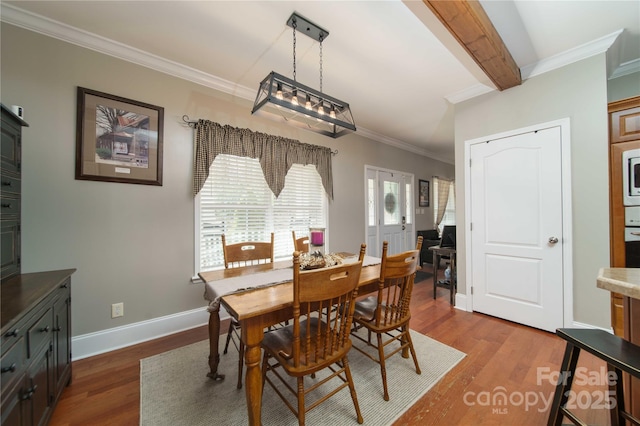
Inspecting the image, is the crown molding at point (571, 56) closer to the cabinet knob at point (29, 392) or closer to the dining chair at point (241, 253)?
the dining chair at point (241, 253)

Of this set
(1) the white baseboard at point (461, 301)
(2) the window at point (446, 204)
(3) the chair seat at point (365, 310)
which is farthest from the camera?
(2) the window at point (446, 204)

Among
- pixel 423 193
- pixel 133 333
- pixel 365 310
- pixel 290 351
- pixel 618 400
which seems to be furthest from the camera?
pixel 423 193

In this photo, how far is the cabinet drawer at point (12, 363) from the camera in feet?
2.98

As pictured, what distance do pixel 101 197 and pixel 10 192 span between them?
561mm

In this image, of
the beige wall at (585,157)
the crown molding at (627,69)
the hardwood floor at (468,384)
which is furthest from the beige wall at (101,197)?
the crown molding at (627,69)

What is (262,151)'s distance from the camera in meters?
2.93

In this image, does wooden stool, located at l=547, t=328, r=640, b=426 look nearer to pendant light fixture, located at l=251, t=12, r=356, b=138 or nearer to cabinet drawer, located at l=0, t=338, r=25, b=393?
pendant light fixture, located at l=251, t=12, r=356, b=138

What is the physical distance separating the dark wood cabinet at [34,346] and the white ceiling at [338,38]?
194 cm

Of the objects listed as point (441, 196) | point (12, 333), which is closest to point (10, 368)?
point (12, 333)

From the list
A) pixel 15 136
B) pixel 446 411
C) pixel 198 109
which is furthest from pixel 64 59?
pixel 446 411

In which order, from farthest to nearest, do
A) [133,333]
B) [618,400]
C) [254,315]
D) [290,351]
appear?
[133,333] < [290,351] < [254,315] < [618,400]

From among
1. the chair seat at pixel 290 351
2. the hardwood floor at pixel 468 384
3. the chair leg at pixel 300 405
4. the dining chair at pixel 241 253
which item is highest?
the dining chair at pixel 241 253

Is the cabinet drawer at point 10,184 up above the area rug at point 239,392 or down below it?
above

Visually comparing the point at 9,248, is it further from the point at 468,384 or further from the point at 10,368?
the point at 468,384
